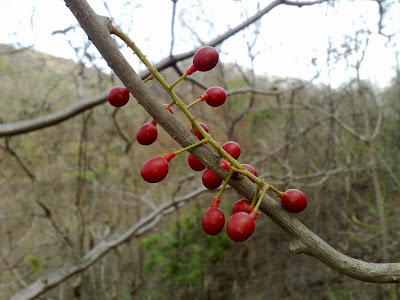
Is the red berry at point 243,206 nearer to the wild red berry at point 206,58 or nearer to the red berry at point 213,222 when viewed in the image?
the red berry at point 213,222

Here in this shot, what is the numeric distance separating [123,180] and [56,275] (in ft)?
16.6

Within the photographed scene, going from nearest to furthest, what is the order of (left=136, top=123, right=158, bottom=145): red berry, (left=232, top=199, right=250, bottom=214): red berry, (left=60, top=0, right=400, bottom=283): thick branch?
(left=60, top=0, right=400, bottom=283): thick branch
(left=232, top=199, right=250, bottom=214): red berry
(left=136, top=123, right=158, bottom=145): red berry

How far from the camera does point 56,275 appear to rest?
282 cm

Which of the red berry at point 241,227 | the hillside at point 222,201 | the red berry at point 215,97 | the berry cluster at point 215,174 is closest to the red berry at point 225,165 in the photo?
the berry cluster at point 215,174

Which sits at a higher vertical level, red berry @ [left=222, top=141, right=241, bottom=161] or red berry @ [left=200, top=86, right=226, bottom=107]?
red berry @ [left=200, top=86, right=226, bottom=107]

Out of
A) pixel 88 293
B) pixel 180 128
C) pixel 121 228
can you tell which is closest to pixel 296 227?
pixel 180 128

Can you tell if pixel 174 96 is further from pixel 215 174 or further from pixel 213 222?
pixel 213 222

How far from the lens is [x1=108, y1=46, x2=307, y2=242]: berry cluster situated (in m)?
0.67

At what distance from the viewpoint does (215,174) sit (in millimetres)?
738

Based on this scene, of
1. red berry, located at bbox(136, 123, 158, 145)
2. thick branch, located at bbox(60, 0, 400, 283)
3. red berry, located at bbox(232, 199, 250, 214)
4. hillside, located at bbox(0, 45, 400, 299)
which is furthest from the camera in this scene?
hillside, located at bbox(0, 45, 400, 299)

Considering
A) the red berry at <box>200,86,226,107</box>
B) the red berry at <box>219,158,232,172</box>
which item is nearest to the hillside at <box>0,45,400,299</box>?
the red berry at <box>200,86,226,107</box>

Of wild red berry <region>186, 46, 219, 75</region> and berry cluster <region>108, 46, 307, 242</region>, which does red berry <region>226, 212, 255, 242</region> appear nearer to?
berry cluster <region>108, 46, 307, 242</region>

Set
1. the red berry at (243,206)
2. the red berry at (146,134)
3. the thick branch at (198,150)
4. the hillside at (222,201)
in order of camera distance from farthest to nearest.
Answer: the hillside at (222,201)
the red berry at (146,134)
the red berry at (243,206)
the thick branch at (198,150)

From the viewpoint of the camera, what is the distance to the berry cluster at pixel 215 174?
67 centimetres
